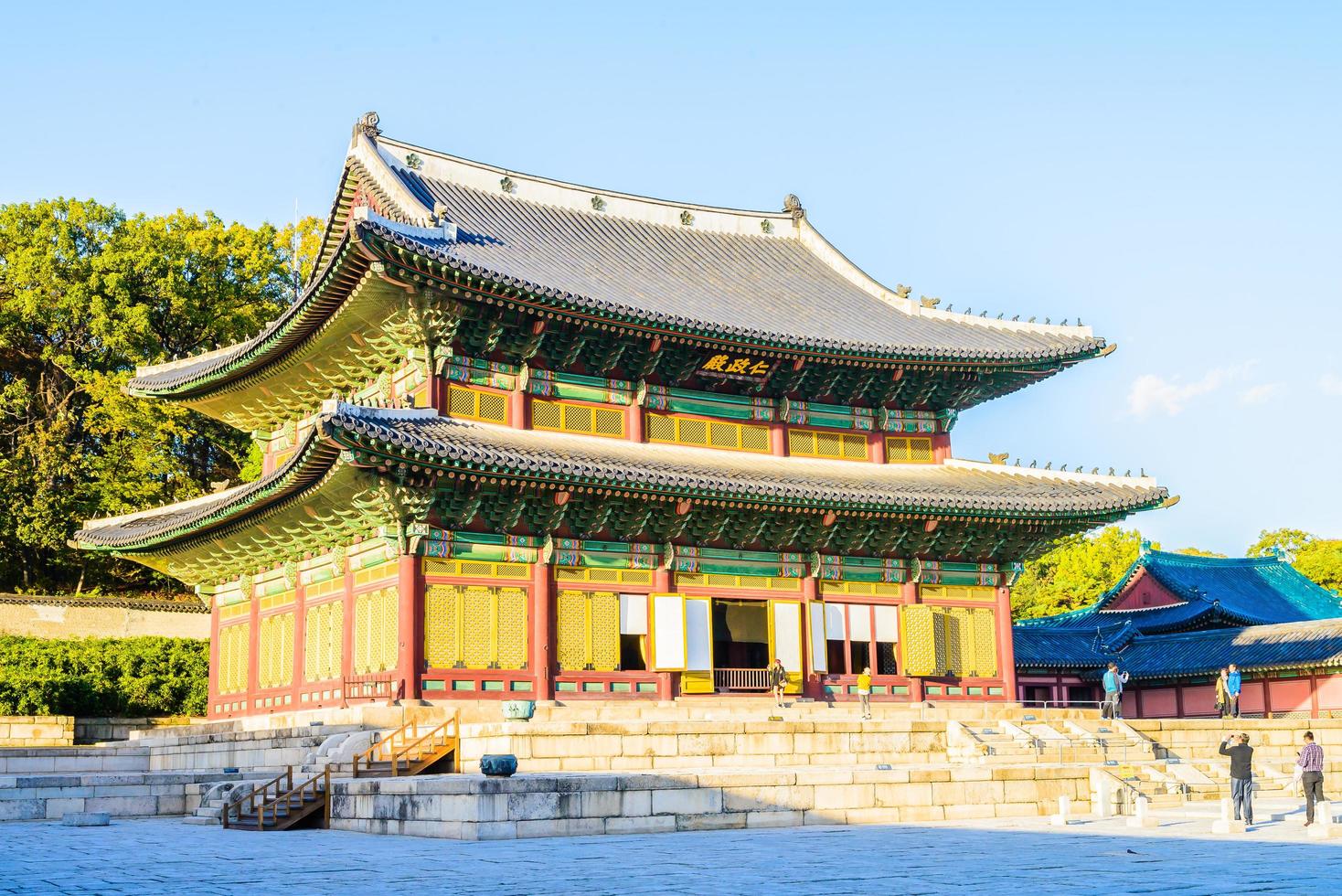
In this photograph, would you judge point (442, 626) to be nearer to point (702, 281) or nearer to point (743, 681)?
point (743, 681)

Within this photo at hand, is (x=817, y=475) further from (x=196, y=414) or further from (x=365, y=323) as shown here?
(x=196, y=414)

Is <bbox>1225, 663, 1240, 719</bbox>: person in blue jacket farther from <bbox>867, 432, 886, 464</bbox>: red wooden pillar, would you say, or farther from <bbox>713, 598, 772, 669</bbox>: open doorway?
<bbox>713, 598, 772, 669</bbox>: open doorway

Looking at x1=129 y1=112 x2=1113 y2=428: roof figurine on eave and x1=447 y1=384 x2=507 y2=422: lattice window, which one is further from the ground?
x1=129 y1=112 x2=1113 y2=428: roof figurine on eave

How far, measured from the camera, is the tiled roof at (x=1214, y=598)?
5300 cm

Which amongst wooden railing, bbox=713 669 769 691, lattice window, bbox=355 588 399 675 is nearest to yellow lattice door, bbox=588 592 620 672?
wooden railing, bbox=713 669 769 691

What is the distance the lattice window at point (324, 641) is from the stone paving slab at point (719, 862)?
425 inches

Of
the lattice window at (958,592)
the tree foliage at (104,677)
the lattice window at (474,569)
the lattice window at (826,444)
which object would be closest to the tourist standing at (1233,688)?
the lattice window at (958,592)

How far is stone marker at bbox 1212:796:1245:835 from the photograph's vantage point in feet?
61.1

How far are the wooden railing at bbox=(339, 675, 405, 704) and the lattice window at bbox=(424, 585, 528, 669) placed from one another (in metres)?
0.83

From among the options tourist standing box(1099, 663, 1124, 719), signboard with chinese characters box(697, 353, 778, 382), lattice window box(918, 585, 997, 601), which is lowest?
tourist standing box(1099, 663, 1124, 719)

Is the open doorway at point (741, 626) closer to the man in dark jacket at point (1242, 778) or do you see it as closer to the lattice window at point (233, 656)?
the lattice window at point (233, 656)

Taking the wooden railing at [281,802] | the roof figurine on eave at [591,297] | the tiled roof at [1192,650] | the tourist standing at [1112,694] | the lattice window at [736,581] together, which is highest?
the roof figurine on eave at [591,297]

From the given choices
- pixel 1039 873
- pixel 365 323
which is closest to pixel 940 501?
pixel 365 323

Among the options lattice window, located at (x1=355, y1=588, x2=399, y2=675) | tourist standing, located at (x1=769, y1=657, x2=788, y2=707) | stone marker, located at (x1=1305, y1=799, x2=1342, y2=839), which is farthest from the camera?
tourist standing, located at (x1=769, y1=657, x2=788, y2=707)
